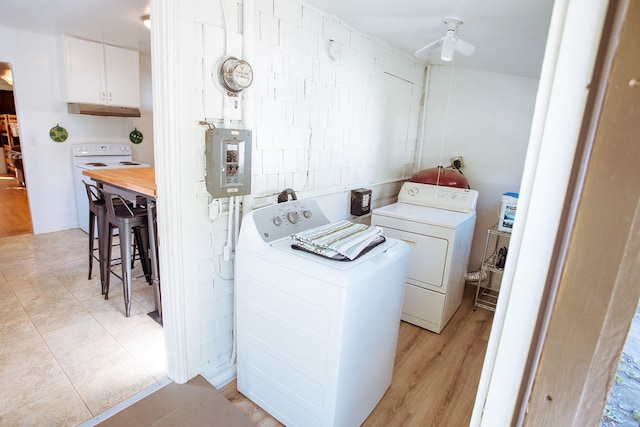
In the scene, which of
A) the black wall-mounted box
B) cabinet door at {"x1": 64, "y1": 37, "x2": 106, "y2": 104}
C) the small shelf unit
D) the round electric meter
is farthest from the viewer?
cabinet door at {"x1": 64, "y1": 37, "x2": 106, "y2": 104}

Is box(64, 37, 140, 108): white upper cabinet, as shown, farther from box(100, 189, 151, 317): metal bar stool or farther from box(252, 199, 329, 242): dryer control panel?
box(252, 199, 329, 242): dryer control panel

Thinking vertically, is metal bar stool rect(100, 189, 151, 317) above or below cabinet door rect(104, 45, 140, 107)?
below

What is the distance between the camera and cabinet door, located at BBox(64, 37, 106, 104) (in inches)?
159

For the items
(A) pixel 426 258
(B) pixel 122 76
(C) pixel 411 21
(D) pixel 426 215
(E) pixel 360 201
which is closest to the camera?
(C) pixel 411 21

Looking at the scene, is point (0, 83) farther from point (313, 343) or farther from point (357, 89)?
point (313, 343)

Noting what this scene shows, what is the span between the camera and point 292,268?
1529 millimetres

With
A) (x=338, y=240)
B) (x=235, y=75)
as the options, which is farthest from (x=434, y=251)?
(x=235, y=75)

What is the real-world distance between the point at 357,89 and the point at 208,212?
1591 mm

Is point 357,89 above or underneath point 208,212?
above

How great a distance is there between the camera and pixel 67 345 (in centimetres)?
222

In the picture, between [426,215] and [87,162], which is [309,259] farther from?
[87,162]

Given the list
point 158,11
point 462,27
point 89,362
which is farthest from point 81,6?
point 462,27

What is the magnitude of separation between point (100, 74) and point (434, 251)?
15.2ft

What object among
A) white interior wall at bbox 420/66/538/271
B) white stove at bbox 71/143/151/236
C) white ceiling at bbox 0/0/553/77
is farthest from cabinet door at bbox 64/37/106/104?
white interior wall at bbox 420/66/538/271
